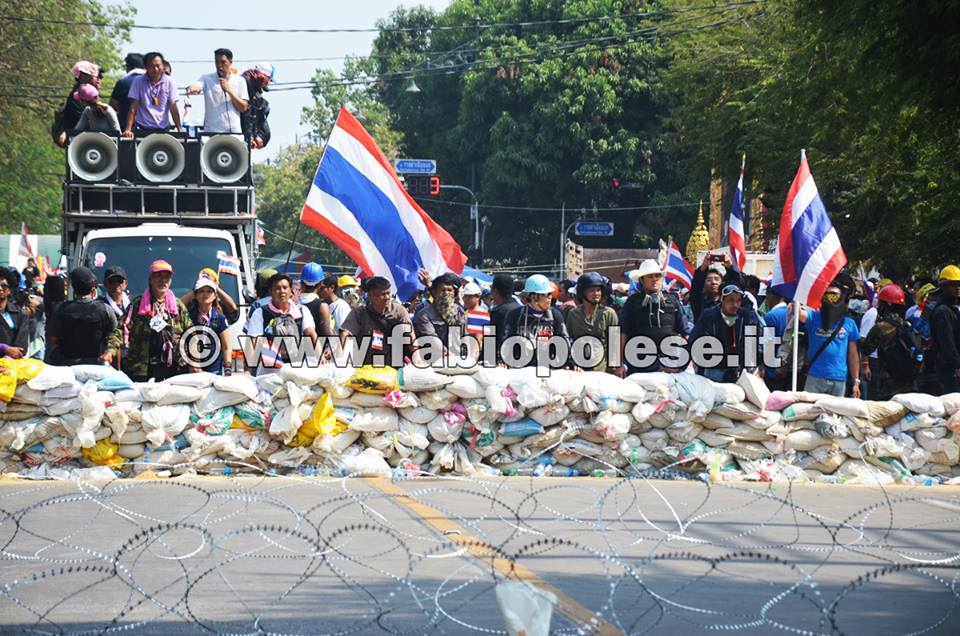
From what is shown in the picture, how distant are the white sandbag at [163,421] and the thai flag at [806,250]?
5513 mm

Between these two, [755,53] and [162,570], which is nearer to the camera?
[162,570]

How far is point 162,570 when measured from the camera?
6.99 metres

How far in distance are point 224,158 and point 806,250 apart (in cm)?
656

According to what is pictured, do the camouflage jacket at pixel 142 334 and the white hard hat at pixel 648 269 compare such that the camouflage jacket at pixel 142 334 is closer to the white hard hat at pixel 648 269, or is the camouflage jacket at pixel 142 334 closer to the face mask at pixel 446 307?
the face mask at pixel 446 307

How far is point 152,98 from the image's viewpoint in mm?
16750

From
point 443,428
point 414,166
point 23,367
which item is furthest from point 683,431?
point 414,166

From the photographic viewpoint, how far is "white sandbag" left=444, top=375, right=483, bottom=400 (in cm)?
1119

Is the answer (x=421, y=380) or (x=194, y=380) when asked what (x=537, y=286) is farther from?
(x=194, y=380)

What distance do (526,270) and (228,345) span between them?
47876 mm

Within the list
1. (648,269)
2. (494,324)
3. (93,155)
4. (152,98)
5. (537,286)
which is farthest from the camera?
(152,98)

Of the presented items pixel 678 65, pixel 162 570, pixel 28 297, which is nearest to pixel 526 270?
pixel 678 65

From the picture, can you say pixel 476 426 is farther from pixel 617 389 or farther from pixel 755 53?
pixel 755 53

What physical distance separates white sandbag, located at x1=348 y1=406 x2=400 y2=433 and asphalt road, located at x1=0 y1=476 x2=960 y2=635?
771 millimetres

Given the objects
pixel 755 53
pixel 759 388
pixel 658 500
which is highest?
pixel 755 53
